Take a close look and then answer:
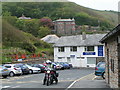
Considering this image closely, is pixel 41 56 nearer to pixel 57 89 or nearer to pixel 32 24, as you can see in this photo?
pixel 57 89

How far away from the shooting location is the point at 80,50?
5712 centimetres

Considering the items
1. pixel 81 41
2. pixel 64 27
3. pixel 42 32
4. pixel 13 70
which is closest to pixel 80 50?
pixel 81 41

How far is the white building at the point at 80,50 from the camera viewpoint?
2178 inches

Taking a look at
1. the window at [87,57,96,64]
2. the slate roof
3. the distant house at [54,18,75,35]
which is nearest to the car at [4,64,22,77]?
the window at [87,57,96,64]

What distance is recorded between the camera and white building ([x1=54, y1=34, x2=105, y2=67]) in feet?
181

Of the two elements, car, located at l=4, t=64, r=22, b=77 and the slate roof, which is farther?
the slate roof

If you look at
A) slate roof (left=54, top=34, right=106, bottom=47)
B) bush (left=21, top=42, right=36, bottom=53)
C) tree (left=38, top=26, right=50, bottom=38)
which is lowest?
bush (left=21, top=42, right=36, bottom=53)

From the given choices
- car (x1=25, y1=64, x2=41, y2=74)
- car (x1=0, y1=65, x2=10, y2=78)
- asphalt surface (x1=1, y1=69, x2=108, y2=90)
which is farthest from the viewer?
car (x1=25, y1=64, x2=41, y2=74)

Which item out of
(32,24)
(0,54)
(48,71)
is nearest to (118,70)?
(48,71)

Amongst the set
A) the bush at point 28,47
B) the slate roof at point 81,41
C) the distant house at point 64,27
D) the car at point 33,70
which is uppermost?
the distant house at point 64,27

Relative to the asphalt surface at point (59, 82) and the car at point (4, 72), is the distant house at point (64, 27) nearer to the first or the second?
the car at point (4, 72)

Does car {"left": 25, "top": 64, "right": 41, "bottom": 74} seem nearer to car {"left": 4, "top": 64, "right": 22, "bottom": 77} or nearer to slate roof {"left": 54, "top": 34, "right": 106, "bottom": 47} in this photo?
car {"left": 4, "top": 64, "right": 22, "bottom": 77}

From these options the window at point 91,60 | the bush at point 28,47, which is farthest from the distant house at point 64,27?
the window at point 91,60

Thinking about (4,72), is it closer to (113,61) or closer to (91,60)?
(113,61)
